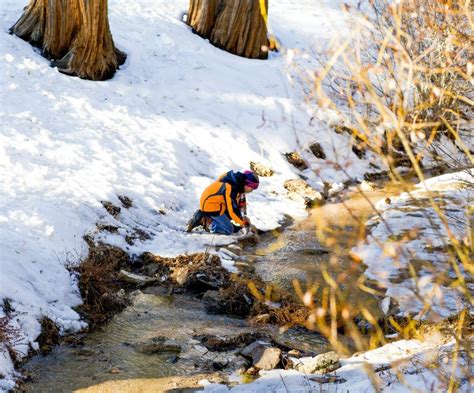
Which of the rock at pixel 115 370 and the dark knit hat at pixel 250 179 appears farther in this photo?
the dark knit hat at pixel 250 179

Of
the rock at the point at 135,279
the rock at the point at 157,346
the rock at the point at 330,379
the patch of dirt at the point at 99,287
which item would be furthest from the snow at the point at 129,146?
the rock at the point at 330,379

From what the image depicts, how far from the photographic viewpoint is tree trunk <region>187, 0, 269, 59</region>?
50.6ft

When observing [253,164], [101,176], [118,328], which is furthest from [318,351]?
[253,164]

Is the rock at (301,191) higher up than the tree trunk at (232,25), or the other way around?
the tree trunk at (232,25)

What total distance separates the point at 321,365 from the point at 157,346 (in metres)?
1.62

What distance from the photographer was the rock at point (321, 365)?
→ 532cm

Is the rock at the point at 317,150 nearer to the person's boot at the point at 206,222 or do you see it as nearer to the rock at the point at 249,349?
the person's boot at the point at 206,222

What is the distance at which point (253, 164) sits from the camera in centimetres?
1209

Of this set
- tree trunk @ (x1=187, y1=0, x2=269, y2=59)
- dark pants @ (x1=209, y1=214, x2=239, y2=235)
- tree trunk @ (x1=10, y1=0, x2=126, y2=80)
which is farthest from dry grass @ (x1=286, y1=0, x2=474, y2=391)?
tree trunk @ (x1=187, y1=0, x2=269, y2=59)

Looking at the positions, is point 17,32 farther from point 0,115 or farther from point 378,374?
point 378,374

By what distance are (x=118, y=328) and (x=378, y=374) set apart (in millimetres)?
2791

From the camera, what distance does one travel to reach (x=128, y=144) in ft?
36.5

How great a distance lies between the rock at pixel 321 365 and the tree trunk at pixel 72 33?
8.94 m

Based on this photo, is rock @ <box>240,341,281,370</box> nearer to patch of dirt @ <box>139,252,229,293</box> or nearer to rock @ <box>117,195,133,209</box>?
patch of dirt @ <box>139,252,229,293</box>
